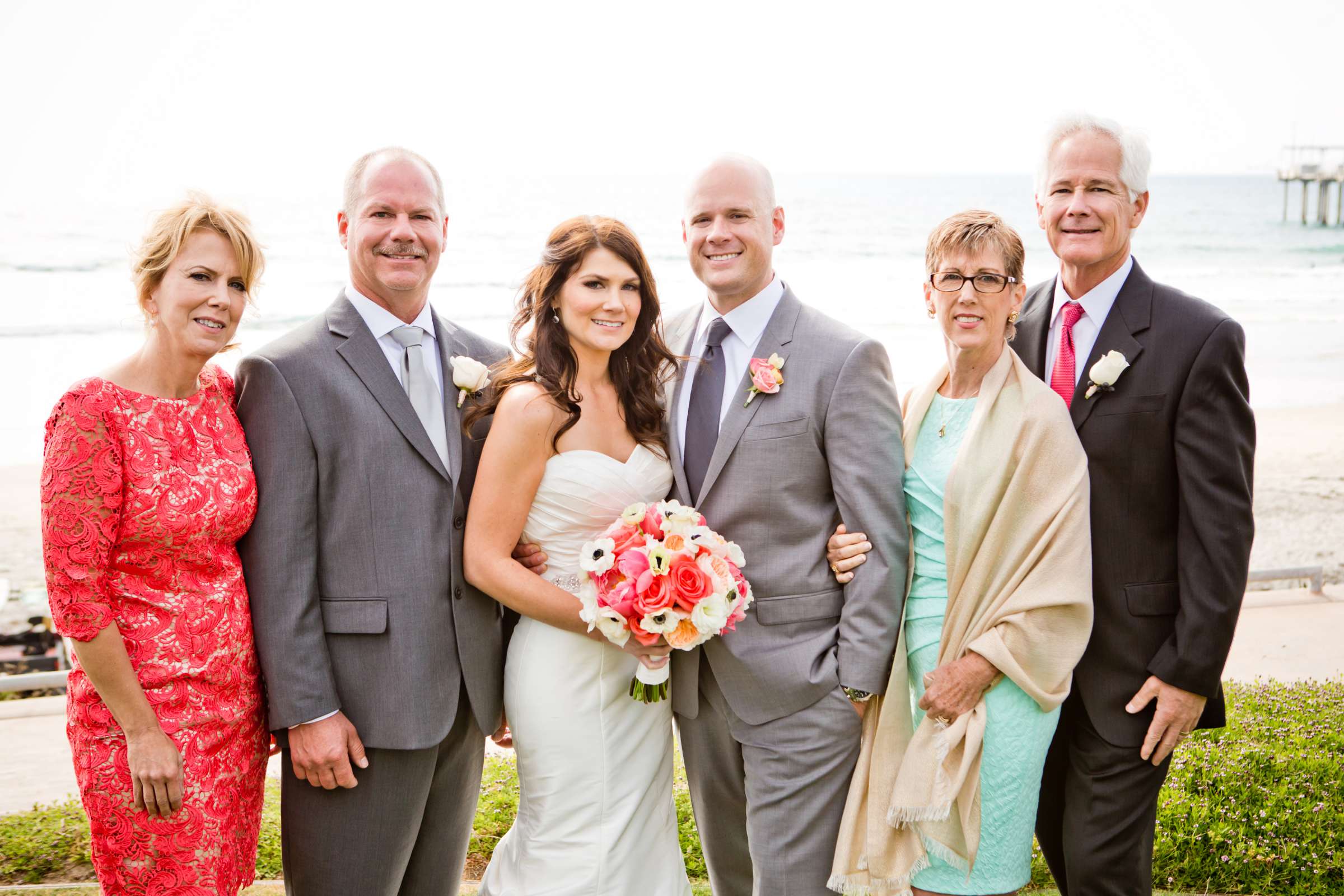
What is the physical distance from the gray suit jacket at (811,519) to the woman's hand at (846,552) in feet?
0.09

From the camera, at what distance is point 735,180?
3900 millimetres

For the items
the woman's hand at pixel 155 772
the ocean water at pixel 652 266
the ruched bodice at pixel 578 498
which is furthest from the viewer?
the ocean water at pixel 652 266

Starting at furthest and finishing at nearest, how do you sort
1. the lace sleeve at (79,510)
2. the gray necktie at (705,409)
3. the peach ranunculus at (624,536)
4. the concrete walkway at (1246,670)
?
the concrete walkway at (1246,670)
the gray necktie at (705,409)
the peach ranunculus at (624,536)
the lace sleeve at (79,510)

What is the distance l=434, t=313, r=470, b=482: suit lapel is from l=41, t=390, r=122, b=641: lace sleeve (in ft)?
3.46

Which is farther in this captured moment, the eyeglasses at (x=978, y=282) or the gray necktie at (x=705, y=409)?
the gray necktie at (x=705, y=409)

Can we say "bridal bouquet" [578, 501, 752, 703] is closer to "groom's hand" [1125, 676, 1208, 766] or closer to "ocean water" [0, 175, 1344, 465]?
"groom's hand" [1125, 676, 1208, 766]

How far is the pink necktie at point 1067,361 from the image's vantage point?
12.3ft

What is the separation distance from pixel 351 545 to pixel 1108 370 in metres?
2.68

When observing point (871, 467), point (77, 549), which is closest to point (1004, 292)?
point (871, 467)

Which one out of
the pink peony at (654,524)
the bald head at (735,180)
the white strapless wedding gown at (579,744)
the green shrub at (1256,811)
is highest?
the bald head at (735,180)

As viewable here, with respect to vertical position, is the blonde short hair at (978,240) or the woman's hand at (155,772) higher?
the blonde short hair at (978,240)

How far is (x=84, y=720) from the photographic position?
307 centimetres

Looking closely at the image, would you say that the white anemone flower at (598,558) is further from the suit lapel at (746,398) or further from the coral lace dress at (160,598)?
the coral lace dress at (160,598)

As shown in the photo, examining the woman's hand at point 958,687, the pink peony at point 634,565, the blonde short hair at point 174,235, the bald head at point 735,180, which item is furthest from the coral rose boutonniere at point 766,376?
the blonde short hair at point 174,235
